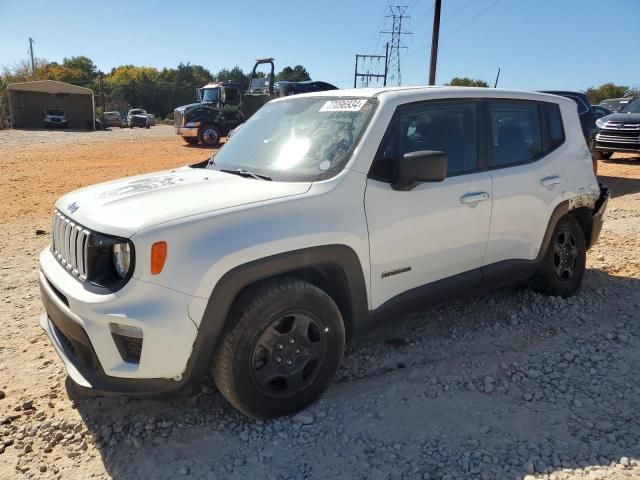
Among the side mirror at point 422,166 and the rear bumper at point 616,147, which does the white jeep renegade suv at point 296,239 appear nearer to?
the side mirror at point 422,166

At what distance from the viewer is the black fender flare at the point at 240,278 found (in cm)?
246

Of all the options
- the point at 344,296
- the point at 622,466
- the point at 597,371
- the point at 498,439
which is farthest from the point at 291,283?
the point at 597,371

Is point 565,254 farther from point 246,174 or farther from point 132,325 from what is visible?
point 132,325

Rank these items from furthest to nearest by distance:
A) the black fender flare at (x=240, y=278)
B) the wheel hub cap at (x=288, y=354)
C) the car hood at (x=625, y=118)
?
the car hood at (x=625, y=118) → the wheel hub cap at (x=288, y=354) → the black fender flare at (x=240, y=278)

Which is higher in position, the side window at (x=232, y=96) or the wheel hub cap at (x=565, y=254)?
the side window at (x=232, y=96)

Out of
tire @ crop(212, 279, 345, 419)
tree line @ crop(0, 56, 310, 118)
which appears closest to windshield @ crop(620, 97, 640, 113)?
tire @ crop(212, 279, 345, 419)

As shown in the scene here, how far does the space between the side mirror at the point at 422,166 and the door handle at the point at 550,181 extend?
1.44m

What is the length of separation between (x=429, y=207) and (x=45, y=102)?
4233cm

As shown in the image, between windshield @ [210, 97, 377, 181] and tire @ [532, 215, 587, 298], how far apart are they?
216 centimetres

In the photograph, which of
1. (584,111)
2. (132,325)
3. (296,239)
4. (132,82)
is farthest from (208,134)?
(132,82)

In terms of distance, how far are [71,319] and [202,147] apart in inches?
792

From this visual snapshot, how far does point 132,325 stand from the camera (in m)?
2.32

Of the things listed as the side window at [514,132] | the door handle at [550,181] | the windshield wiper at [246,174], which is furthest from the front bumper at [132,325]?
the door handle at [550,181]

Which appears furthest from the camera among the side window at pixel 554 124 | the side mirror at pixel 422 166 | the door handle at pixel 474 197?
the side window at pixel 554 124
